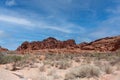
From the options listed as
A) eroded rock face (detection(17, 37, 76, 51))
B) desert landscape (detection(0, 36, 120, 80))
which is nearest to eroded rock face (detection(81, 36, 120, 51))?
desert landscape (detection(0, 36, 120, 80))

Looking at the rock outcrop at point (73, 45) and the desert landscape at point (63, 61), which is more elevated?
the rock outcrop at point (73, 45)

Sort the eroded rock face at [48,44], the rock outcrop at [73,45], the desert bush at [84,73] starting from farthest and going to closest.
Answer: the eroded rock face at [48,44]
the rock outcrop at [73,45]
the desert bush at [84,73]

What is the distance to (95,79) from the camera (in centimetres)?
1603

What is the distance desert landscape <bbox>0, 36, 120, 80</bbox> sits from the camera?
1710 cm

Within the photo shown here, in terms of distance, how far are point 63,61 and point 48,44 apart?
65.9 metres

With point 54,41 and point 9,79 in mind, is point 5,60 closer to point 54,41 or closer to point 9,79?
point 9,79

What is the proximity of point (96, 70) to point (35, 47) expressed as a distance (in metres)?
77.9

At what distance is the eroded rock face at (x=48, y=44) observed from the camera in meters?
92.4

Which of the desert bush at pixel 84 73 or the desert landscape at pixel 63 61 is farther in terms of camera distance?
the desert landscape at pixel 63 61

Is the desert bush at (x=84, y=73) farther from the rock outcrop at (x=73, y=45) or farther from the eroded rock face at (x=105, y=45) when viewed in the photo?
the rock outcrop at (x=73, y=45)

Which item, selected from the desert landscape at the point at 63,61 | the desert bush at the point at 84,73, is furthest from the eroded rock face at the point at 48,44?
the desert bush at the point at 84,73

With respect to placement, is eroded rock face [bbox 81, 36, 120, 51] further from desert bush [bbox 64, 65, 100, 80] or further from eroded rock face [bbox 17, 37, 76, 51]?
desert bush [bbox 64, 65, 100, 80]

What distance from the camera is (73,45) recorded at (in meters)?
90.2

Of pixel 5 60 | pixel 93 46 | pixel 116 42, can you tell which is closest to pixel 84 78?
pixel 5 60
